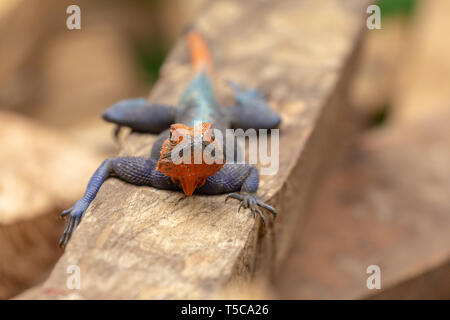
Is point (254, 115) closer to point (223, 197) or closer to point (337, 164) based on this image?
point (223, 197)

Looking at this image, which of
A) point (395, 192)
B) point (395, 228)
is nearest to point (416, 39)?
point (395, 192)

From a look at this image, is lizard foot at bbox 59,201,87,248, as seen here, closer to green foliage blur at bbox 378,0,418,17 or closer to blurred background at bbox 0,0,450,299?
blurred background at bbox 0,0,450,299

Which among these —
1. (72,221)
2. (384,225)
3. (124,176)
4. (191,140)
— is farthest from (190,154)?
(384,225)

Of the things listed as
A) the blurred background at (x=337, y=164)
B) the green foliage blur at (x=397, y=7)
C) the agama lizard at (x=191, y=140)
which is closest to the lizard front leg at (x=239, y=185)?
the agama lizard at (x=191, y=140)

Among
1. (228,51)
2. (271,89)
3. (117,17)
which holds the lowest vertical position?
(271,89)

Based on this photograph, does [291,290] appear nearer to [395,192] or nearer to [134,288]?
[395,192]

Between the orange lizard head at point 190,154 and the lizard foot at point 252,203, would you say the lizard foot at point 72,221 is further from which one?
the lizard foot at point 252,203

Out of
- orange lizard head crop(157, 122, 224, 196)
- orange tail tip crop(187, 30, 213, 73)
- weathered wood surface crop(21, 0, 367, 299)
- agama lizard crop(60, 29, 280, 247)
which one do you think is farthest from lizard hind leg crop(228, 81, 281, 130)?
orange lizard head crop(157, 122, 224, 196)
